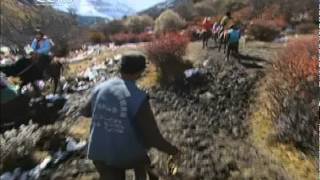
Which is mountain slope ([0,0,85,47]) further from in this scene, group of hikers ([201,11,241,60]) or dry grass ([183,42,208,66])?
dry grass ([183,42,208,66])

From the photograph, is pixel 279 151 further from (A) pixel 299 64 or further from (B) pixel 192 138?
(A) pixel 299 64

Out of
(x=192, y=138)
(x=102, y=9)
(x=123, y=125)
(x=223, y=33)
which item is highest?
(x=123, y=125)

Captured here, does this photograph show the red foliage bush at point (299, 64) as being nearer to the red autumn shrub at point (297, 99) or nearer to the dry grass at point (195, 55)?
the red autumn shrub at point (297, 99)

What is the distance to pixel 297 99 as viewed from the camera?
11.7m

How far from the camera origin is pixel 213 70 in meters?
17.5

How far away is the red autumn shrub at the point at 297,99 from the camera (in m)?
10.6

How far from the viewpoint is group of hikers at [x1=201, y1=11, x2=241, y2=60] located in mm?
19438

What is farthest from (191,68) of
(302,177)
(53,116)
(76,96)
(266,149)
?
(302,177)

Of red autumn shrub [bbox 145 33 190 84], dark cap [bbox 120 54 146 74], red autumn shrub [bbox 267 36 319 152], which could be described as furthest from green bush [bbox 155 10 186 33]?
dark cap [bbox 120 54 146 74]

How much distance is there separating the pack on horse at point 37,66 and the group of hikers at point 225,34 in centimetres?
626

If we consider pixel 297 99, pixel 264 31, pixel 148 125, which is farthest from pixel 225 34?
pixel 148 125

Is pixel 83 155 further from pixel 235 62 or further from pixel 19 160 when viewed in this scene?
pixel 235 62

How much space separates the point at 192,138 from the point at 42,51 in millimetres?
6411

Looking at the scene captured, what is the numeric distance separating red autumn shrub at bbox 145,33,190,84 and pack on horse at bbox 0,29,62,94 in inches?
138
